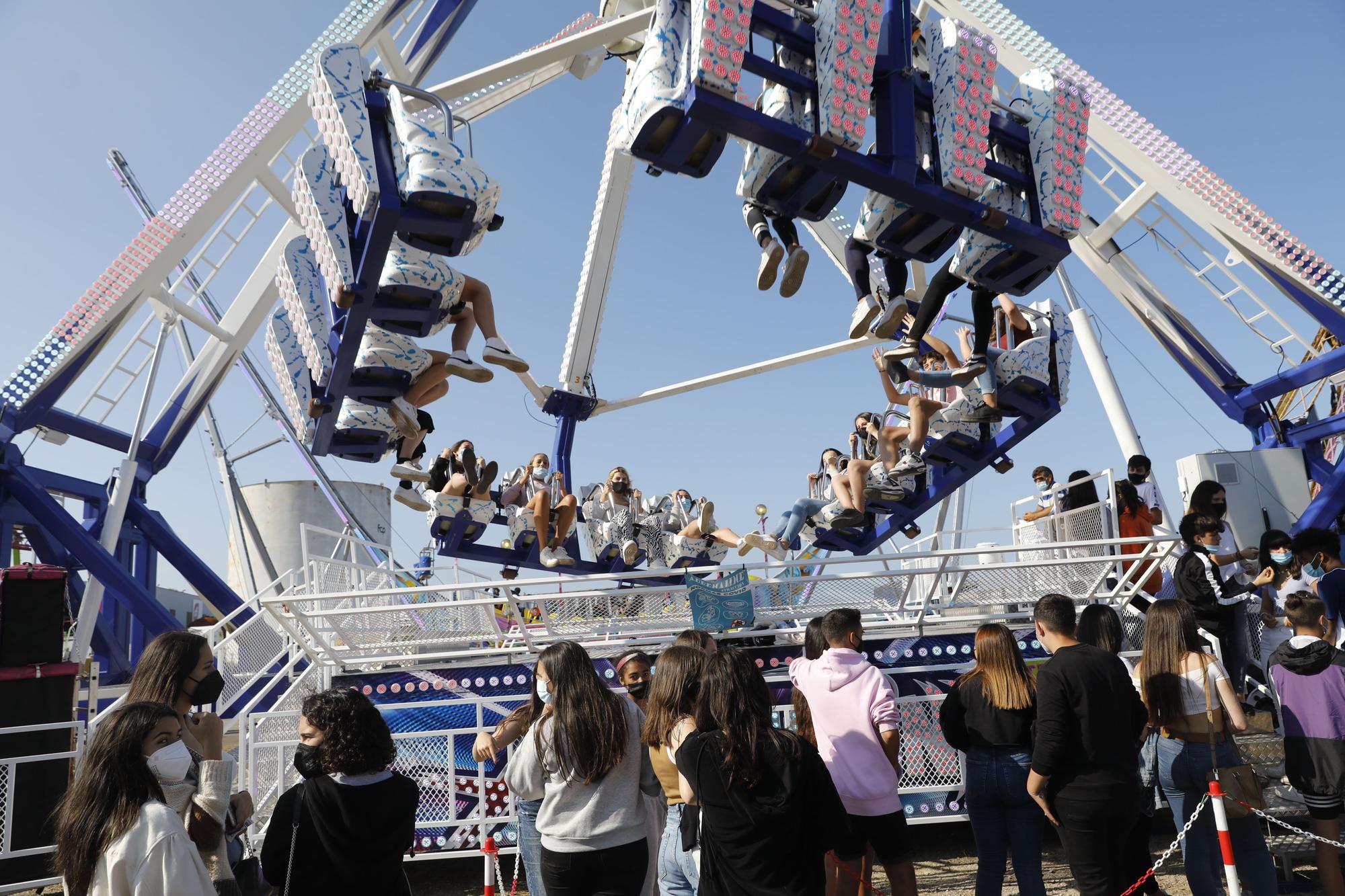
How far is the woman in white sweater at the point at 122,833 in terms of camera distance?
7.61 ft

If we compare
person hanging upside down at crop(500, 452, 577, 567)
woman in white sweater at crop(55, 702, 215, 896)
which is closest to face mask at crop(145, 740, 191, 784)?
woman in white sweater at crop(55, 702, 215, 896)

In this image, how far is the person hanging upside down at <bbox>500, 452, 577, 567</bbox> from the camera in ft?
35.1

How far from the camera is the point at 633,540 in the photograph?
38.8 feet

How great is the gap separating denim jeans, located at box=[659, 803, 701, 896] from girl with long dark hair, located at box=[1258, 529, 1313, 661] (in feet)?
15.1

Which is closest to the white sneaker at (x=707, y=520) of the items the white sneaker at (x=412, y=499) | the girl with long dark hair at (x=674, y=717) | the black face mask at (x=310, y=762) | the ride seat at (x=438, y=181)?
the white sneaker at (x=412, y=499)

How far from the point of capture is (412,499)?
922 centimetres

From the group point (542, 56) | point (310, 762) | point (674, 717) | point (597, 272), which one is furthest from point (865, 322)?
point (597, 272)

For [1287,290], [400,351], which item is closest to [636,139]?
[400,351]

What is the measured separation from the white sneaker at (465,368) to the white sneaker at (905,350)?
9.15 ft

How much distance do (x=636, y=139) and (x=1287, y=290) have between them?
7.75 metres

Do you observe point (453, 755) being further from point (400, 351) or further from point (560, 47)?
point (560, 47)

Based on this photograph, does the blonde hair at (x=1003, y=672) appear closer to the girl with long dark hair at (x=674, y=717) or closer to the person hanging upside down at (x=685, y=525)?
the girl with long dark hair at (x=674, y=717)

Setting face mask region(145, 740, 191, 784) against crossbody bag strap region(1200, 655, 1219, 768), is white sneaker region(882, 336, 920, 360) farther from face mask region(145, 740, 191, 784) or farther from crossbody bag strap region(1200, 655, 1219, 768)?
face mask region(145, 740, 191, 784)

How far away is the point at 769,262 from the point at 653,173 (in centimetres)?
87
